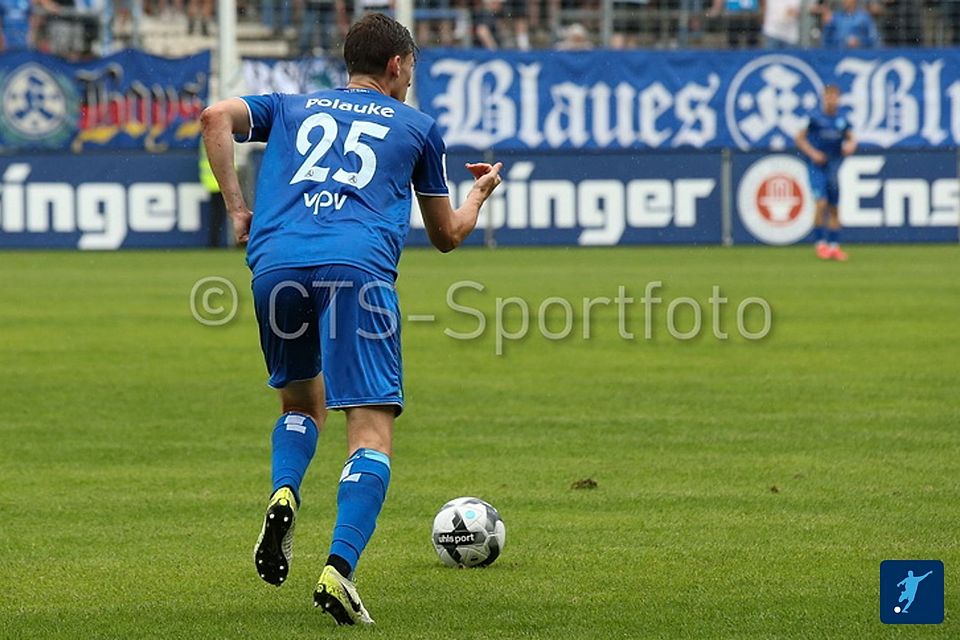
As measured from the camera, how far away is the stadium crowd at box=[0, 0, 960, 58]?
99.4ft

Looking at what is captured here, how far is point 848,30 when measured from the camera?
3044 cm

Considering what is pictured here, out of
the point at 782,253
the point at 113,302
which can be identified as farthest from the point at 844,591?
the point at 782,253

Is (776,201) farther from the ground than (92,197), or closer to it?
closer to it

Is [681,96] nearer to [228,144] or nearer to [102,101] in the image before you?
[102,101]

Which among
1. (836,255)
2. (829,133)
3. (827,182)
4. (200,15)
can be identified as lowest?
(836,255)

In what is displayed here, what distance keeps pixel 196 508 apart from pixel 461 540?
1.69 m

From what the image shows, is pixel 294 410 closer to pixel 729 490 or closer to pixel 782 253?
pixel 729 490

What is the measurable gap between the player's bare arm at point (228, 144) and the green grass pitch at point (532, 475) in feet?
4.15

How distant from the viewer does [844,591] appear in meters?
5.97

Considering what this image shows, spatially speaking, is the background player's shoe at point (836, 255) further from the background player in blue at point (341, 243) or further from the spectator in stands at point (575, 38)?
the background player in blue at point (341, 243)

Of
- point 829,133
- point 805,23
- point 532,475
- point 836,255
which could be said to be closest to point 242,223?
point 532,475

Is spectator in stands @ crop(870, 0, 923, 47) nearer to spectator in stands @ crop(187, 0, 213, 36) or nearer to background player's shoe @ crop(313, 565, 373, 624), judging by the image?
spectator in stands @ crop(187, 0, 213, 36)

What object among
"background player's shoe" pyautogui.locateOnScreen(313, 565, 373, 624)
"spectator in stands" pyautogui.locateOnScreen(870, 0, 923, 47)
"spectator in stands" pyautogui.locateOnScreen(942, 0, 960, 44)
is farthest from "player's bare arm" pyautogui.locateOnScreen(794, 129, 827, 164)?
"background player's shoe" pyautogui.locateOnScreen(313, 565, 373, 624)

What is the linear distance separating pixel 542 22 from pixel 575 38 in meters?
1.09
